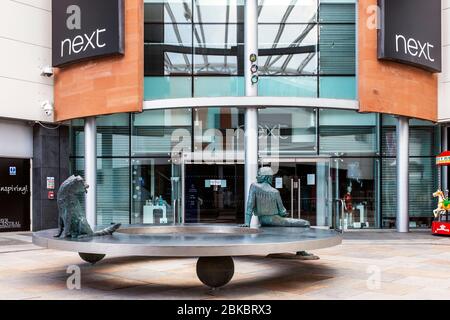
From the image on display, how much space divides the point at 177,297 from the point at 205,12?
513 inches

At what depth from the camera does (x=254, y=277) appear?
905 centimetres

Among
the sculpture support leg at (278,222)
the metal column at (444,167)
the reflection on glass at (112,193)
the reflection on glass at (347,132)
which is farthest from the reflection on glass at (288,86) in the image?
the sculpture support leg at (278,222)

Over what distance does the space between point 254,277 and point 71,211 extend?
3256mm

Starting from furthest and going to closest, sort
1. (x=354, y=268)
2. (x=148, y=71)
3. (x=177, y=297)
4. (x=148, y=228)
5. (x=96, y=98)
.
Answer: (x=148, y=71)
(x=96, y=98)
(x=148, y=228)
(x=354, y=268)
(x=177, y=297)

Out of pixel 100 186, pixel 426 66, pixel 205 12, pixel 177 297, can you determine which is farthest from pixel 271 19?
pixel 177 297

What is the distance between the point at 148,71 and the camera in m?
18.1

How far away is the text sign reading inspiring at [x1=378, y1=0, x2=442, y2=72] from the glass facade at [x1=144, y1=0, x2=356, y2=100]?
180 cm

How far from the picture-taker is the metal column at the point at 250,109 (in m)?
16.0

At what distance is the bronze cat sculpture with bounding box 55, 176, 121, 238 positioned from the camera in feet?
28.0

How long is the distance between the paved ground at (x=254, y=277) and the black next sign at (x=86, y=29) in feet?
22.6

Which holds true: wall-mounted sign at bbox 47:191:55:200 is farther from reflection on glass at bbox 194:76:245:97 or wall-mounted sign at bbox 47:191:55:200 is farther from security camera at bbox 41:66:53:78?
reflection on glass at bbox 194:76:245:97

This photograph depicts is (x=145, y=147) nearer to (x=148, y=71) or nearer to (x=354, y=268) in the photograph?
(x=148, y=71)

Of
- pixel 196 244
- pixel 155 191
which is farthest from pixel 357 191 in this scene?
pixel 196 244

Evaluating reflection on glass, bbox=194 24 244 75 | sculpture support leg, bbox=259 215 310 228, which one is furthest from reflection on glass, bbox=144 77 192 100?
sculpture support leg, bbox=259 215 310 228
